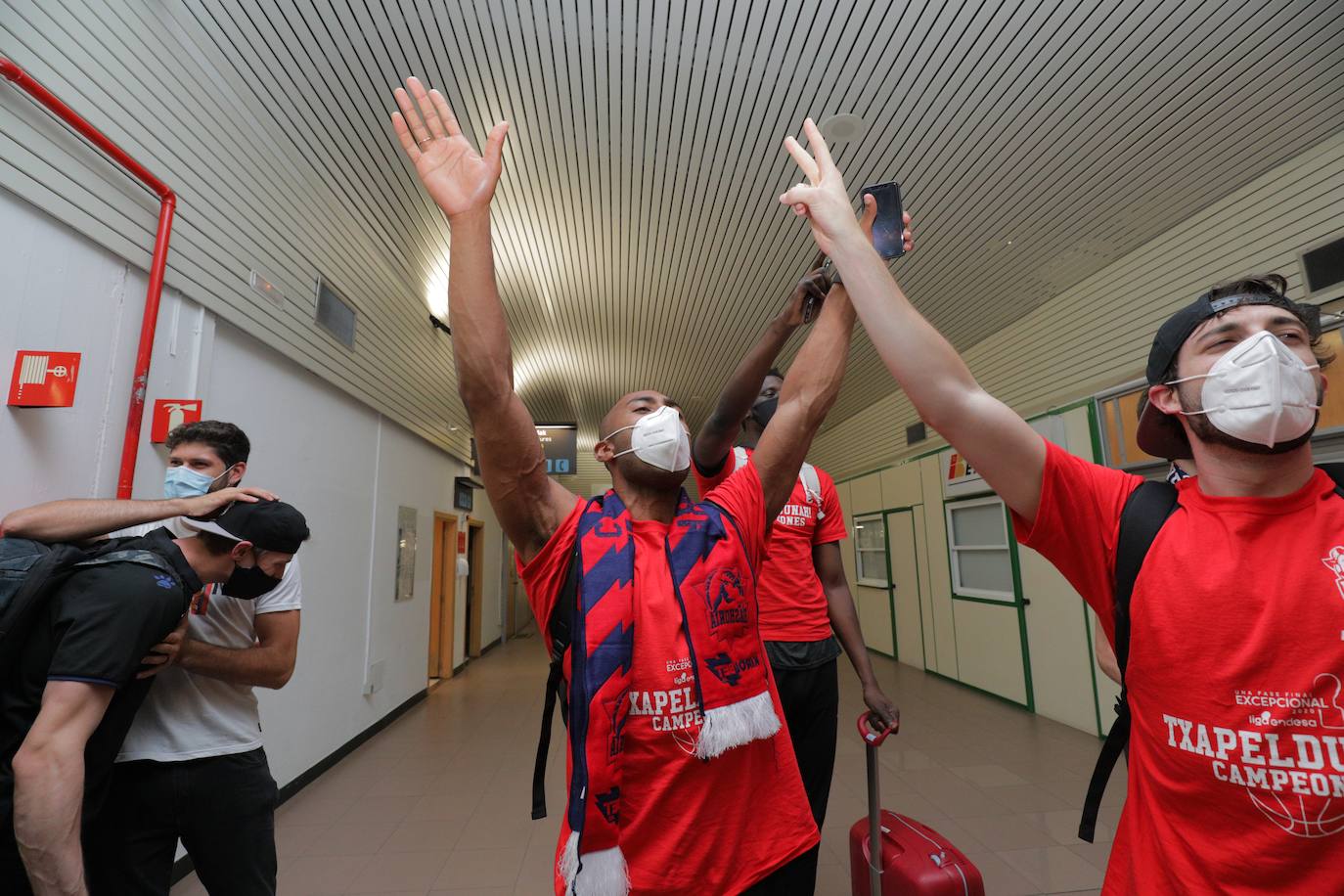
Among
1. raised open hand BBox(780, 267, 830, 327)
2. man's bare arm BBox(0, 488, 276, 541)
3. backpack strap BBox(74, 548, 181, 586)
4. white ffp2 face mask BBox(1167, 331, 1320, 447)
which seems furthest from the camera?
raised open hand BBox(780, 267, 830, 327)

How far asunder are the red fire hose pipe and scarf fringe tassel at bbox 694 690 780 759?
2.62 meters

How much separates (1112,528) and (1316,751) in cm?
33

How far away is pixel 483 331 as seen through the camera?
0.96 m

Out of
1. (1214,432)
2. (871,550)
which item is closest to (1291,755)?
(1214,432)

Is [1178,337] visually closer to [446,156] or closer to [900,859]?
[446,156]

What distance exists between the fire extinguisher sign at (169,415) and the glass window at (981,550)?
6.08 meters

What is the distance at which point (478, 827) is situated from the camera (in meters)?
3.48

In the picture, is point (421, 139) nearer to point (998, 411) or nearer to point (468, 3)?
point (998, 411)

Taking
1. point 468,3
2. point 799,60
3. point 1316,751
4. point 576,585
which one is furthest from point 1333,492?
point 468,3

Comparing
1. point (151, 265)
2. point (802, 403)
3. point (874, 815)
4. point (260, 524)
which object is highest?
point (151, 265)

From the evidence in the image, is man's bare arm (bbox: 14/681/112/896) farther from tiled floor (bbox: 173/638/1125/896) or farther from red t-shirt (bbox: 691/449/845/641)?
tiled floor (bbox: 173/638/1125/896)

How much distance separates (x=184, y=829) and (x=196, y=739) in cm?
22

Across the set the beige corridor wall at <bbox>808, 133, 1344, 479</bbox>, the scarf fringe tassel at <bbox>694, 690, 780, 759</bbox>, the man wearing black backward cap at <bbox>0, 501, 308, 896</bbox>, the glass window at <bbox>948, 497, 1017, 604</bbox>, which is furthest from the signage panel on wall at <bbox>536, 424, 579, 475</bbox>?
the scarf fringe tassel at <bbox>694, 690, 780, 759</bbox>

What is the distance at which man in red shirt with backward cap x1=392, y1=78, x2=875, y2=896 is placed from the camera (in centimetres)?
98
